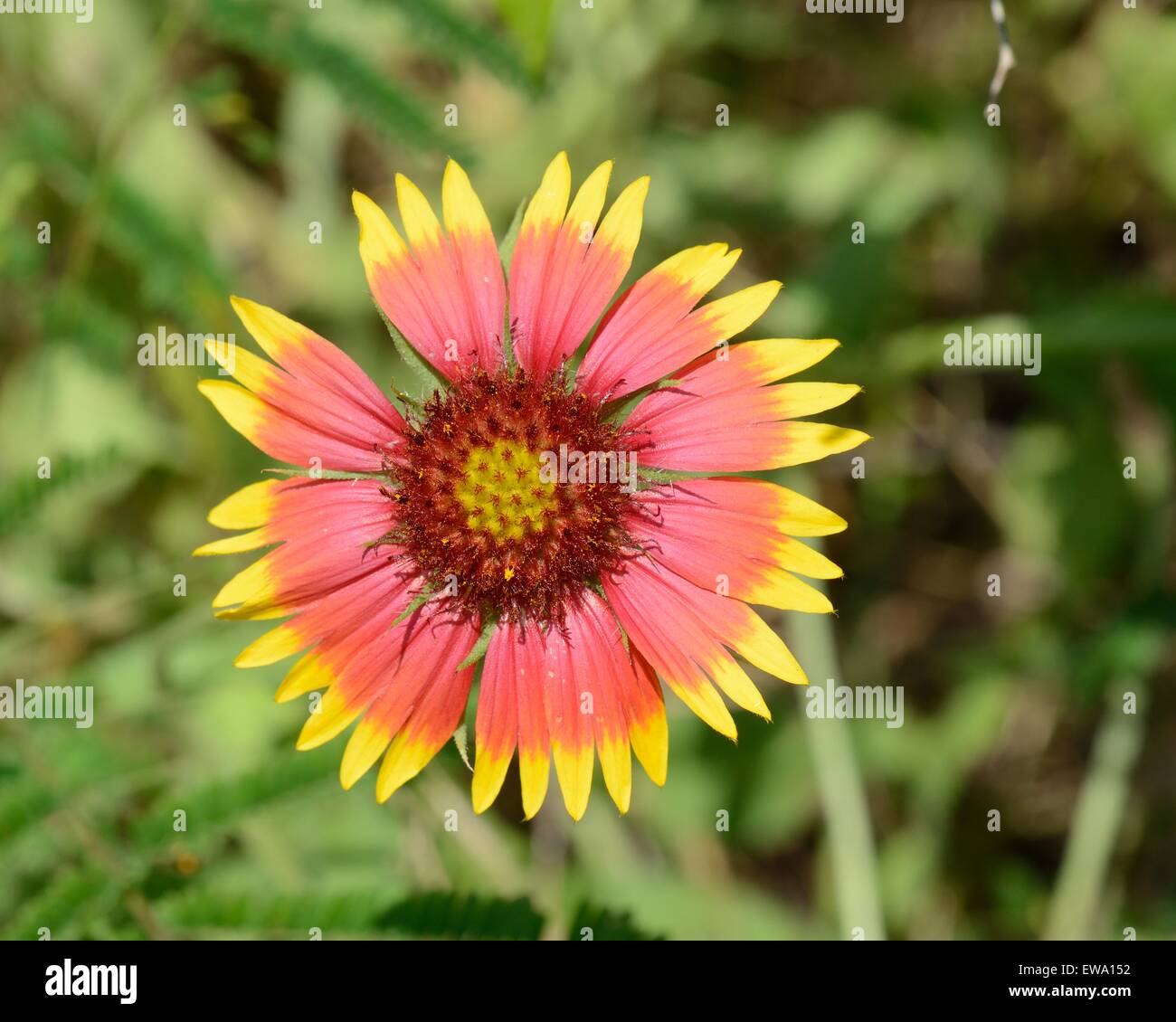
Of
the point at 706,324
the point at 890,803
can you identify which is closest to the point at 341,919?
the point at 706,324

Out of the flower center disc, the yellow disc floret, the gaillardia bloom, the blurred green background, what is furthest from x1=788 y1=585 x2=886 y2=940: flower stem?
the yellow disc floret

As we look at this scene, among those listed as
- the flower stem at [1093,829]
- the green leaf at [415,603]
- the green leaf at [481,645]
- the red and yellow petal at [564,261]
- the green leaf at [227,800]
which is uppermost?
the red and yellow petal at [564,261]

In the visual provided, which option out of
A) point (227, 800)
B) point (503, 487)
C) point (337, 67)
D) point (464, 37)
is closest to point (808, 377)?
point (503, 487)

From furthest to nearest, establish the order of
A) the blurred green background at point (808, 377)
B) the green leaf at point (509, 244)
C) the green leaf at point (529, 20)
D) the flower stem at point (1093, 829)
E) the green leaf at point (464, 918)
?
1. the flower stem at point (1093, 829)
2. the blurred green background at point (808, 377)
3. the green leaf at point (464, 918)
4. the green leaf at point (509, 244)
5. the green leaf at point (529, 20)

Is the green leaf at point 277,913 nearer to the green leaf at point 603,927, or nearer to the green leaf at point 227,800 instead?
the green leaf at point 227,800

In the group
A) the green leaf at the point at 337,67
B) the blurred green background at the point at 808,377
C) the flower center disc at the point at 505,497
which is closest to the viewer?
the flower center disc at the point at 505,497

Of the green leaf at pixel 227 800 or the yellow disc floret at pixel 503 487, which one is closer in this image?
the yellow disc floret at pixel 503 487

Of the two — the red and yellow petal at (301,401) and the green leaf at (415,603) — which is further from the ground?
the red and yellow petal at (301,401)

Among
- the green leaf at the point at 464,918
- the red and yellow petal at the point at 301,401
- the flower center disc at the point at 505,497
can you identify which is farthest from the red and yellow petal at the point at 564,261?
the green leaf at the point at 464,918
